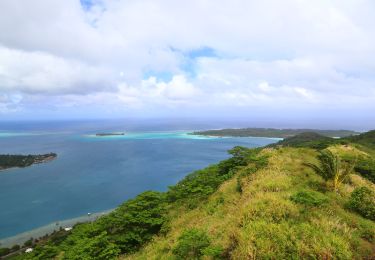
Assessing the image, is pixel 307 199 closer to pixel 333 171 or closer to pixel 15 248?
pixel 333 171

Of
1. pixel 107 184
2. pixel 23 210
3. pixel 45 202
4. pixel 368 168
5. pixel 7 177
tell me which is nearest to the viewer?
pixel 368 168

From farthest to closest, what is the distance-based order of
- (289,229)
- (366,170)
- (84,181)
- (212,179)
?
(84,181) < (212,179) < (366,170) < (289,229)

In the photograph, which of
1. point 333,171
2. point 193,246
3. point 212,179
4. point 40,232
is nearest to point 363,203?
point 333,171

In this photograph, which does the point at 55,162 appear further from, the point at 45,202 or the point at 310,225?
the point at 310,225

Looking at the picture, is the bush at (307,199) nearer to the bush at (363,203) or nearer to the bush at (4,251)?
the bush at (363,203)

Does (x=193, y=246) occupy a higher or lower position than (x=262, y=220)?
lower

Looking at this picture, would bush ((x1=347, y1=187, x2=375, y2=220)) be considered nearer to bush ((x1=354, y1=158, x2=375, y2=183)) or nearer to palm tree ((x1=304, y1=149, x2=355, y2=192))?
palm tree ((x1=304, y1=149, x2=355, y2=192))

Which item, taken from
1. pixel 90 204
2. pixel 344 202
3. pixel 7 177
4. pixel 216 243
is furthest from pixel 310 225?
pixel 7 177

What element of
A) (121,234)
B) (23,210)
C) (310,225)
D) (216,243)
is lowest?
(23,210)
